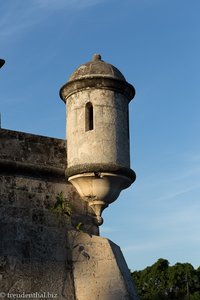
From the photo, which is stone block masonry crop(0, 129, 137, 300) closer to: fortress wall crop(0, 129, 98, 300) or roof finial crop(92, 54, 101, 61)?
fortress wall crop(0, 129, 98, 300)

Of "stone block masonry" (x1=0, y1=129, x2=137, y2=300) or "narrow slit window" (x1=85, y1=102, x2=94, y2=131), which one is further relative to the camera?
"narrow slit window" (x1=85, y1=102, x2=94, y2=131)

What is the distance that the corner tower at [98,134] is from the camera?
27.3ft

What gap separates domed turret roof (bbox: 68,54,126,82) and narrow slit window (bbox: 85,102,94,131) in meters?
0.48

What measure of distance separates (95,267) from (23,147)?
215 cm

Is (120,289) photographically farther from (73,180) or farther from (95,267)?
(73,180)

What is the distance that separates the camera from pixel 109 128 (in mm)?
8531

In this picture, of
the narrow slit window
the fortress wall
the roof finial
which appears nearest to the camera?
the fortress wall

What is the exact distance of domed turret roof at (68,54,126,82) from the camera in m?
8.64

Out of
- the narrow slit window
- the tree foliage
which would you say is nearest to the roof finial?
the narrow slit window

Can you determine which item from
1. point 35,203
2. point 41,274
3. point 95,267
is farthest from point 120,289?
point 35,203

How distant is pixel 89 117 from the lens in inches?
342

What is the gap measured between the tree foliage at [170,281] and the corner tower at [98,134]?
1179 inches

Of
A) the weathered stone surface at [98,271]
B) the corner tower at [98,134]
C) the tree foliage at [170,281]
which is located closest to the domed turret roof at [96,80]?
the corner tower at [98,134]

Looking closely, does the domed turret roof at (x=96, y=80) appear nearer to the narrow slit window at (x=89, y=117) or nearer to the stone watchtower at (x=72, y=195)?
the stone watchtower at (x=72, y=195)
